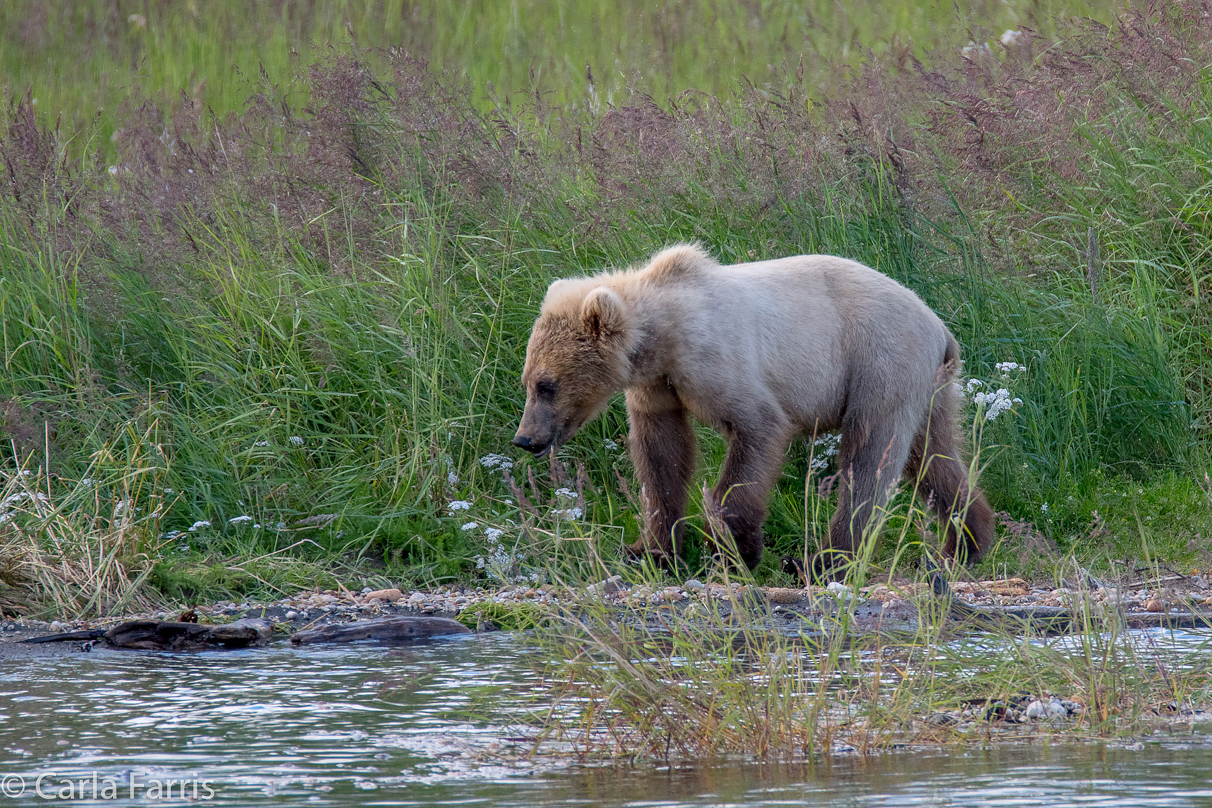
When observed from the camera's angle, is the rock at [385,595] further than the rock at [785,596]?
Yes

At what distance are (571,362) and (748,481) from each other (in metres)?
0.92

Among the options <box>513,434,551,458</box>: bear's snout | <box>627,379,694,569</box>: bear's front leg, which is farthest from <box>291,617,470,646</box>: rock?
<box>627,379,694,569</box>: bear's front leg

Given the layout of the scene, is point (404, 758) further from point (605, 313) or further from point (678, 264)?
point (678, 264)

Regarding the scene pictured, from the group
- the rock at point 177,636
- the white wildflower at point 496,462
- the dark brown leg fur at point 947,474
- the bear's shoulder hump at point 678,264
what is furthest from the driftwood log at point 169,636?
the dark brown leg fur at point 947,474

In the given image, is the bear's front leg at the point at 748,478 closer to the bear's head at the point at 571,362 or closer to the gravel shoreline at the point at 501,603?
the gravel shoreline at the point at 501,603

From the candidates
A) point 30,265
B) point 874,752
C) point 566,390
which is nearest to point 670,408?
point 566,390

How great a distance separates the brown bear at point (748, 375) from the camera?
5945 mm

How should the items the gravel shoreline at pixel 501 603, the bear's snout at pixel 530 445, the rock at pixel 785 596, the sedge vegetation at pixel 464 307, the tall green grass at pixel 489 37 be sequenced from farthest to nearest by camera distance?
the tall green grass at pixel 489 37 → the sedge vegetation at pixel 464 307 → the bear's snout at pixel 530 445 → the rock at pixel 785 596 → the gravel shoreline at pixel 501 603

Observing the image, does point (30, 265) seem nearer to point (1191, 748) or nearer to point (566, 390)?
point (566, 390)

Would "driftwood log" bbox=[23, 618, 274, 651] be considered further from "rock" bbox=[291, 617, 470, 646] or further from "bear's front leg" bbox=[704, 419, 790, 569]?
"bear's front leg" bbox=[704, 419, 790, 569]

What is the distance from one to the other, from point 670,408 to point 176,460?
92.9 inches

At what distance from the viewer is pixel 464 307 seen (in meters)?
7.29

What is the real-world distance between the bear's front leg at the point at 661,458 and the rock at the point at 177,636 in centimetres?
184

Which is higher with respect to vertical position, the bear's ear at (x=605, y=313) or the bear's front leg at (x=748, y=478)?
the bear's ear at (x=605, y=313)
